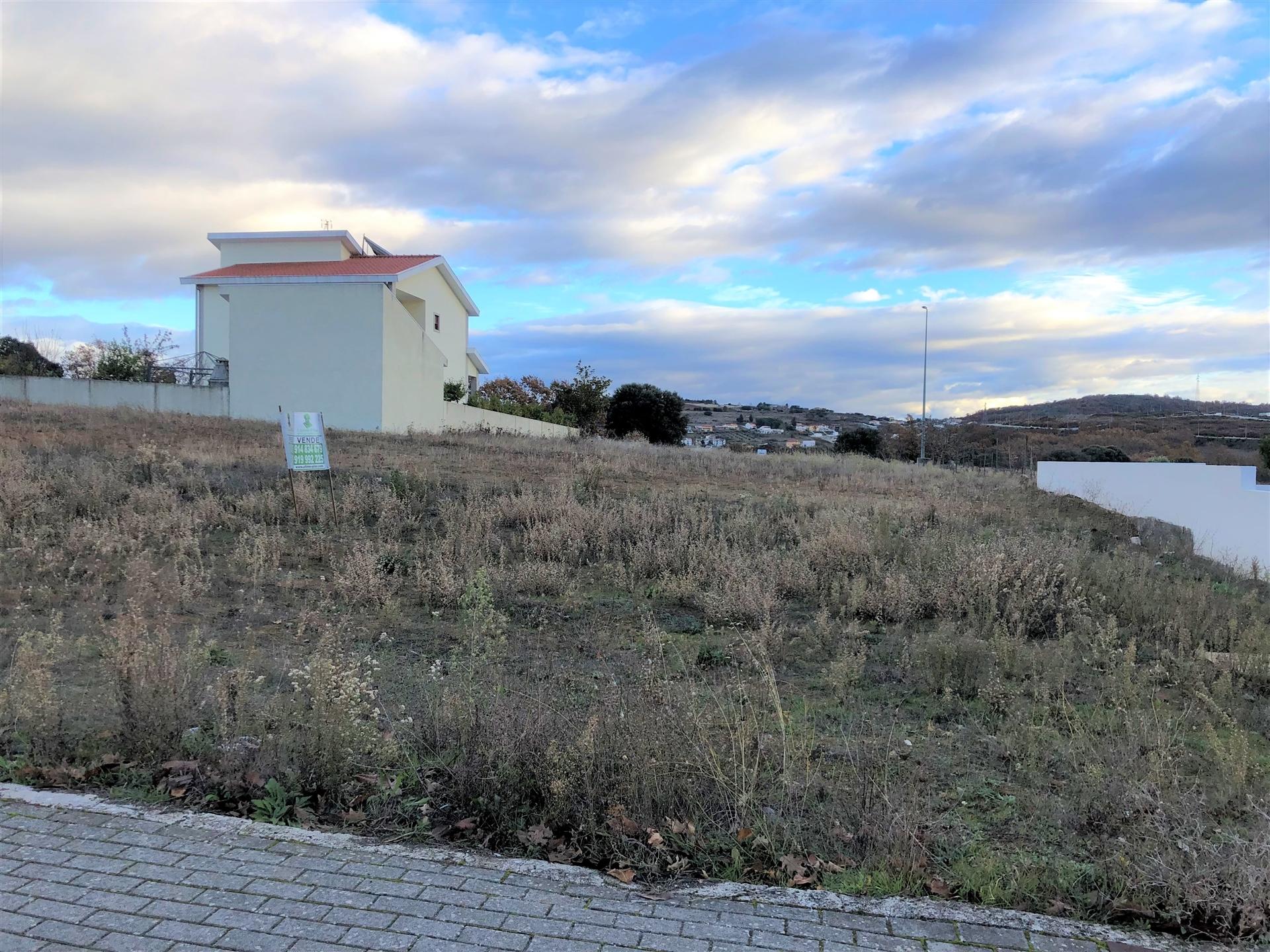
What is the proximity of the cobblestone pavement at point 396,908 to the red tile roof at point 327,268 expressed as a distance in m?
24.3

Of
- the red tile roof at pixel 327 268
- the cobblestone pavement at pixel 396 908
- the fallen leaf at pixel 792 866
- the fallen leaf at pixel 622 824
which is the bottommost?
the cobblestone pavement at pixel 396 908

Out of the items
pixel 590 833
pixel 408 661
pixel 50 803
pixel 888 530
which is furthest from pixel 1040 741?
pixel 888 530

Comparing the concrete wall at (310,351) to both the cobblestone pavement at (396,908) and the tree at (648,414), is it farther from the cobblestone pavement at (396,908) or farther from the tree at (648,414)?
the cobblestone pavement at (396,908)

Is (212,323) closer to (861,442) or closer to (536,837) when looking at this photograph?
(861,442)

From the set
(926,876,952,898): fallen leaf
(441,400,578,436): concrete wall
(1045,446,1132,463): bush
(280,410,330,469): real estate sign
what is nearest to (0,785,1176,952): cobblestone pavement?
(926,876,952,898): fallen leaf

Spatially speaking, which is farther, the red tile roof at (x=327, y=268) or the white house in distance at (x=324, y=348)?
the red tile roof at (x=327, y=268)

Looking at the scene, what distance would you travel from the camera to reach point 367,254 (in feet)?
111

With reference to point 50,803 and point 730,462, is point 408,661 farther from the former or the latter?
point 730,462

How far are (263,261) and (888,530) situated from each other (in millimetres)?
29297

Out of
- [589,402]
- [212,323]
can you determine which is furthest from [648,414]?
[212,323]

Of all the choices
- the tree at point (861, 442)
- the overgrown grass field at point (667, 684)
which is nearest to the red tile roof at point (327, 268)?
the overgrown grass field at point (667, 684)

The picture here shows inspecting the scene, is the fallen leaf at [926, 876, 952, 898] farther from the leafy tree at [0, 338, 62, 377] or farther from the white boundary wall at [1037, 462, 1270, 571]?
the leafy tree at [0, 338, 62, 377]

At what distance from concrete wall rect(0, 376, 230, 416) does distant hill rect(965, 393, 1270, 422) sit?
3187 cm

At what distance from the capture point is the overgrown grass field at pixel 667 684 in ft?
11.3
